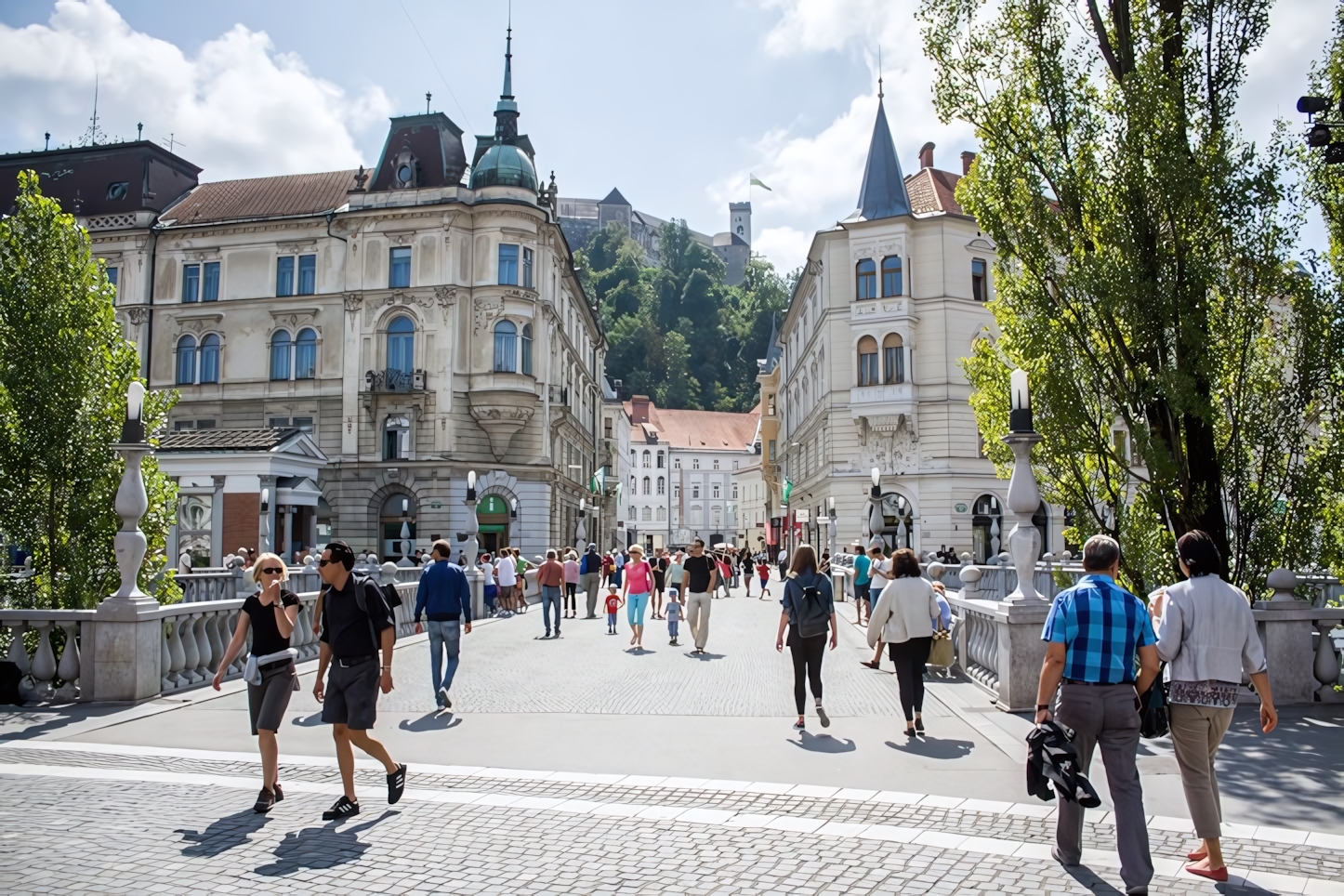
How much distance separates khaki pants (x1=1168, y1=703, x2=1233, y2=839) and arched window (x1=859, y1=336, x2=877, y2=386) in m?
37.3

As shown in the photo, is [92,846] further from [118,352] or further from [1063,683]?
[118,352]

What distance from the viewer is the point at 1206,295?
1138cm

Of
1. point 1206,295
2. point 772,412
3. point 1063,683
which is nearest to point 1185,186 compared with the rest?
point 1206,295

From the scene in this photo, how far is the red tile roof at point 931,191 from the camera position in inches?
1709

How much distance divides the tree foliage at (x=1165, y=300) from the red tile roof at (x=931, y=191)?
30990 millimetres

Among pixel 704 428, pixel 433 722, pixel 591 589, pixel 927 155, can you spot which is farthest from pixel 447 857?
pixel 704 428

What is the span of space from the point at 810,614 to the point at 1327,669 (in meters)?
5.41

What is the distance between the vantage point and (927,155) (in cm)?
5044

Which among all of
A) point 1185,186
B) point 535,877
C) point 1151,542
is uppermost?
point 1185,186

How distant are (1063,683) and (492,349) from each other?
122 feet

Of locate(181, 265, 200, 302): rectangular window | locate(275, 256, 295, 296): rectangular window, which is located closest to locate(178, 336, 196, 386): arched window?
locate(181, 265, 200, 302): rectangular window

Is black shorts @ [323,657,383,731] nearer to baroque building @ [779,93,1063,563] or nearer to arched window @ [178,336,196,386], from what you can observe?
baroque building @ [779,93,1063,563]

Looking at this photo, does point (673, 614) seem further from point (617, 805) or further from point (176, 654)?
point (617, 805)

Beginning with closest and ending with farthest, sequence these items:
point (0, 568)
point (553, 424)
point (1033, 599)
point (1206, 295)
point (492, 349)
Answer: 1. point (1033, 599)
2. point (1206, 295)
3. point (0, 568)
4. point (492, 349)
5. point (553, 424)
